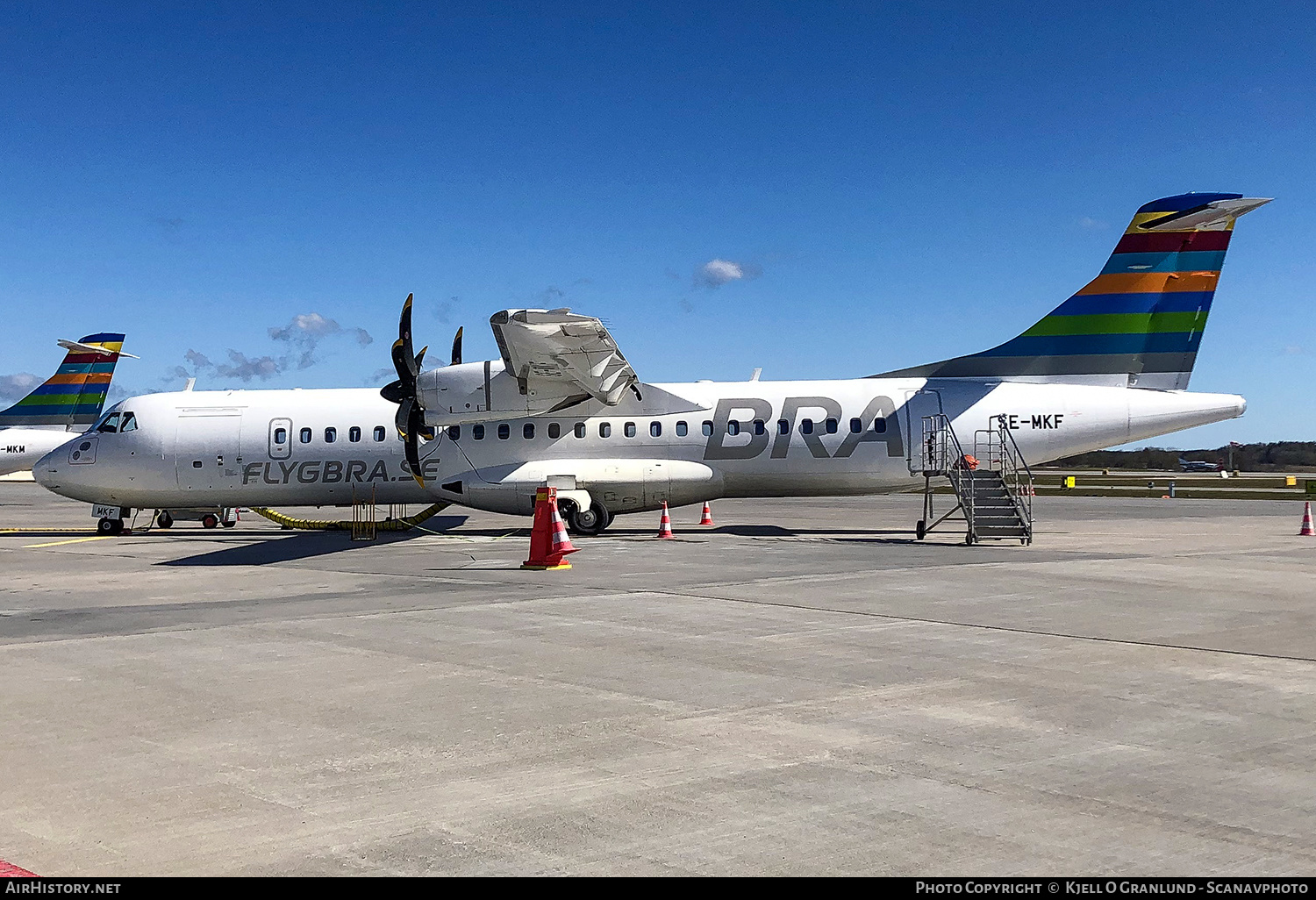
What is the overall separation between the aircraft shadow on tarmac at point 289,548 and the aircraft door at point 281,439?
193 cm

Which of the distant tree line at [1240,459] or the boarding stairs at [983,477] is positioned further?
the distant tree line at [1240,459]

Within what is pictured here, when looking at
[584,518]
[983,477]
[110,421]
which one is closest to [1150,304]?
[983,477]

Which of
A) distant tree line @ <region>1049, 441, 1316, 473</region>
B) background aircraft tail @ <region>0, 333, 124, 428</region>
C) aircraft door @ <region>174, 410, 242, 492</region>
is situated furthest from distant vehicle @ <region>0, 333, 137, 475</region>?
Result: distant tree line @ <region>1049, 441, 1316, 473</region>

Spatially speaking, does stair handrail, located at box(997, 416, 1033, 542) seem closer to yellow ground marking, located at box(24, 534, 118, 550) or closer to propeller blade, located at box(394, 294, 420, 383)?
propeller blade, located at box(394, 294, 420, 383)

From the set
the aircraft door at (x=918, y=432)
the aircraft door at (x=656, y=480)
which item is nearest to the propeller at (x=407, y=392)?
the aircraft door at (x=656, y=480)

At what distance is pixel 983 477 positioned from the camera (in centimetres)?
2073

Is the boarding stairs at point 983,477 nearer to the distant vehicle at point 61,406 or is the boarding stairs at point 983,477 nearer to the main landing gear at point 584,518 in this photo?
the main landing gear at point 584,518

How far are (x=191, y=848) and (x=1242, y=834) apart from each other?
428 cm

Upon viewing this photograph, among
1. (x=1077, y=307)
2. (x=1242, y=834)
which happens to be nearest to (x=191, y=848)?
(x=1242, y=834)

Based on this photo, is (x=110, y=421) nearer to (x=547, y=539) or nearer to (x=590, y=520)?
(x=590, y=520)

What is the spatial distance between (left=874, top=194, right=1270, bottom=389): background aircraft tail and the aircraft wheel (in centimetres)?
1066

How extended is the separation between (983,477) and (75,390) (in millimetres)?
35624

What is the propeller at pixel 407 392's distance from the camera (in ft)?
66.3

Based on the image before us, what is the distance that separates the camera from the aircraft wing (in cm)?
1766
